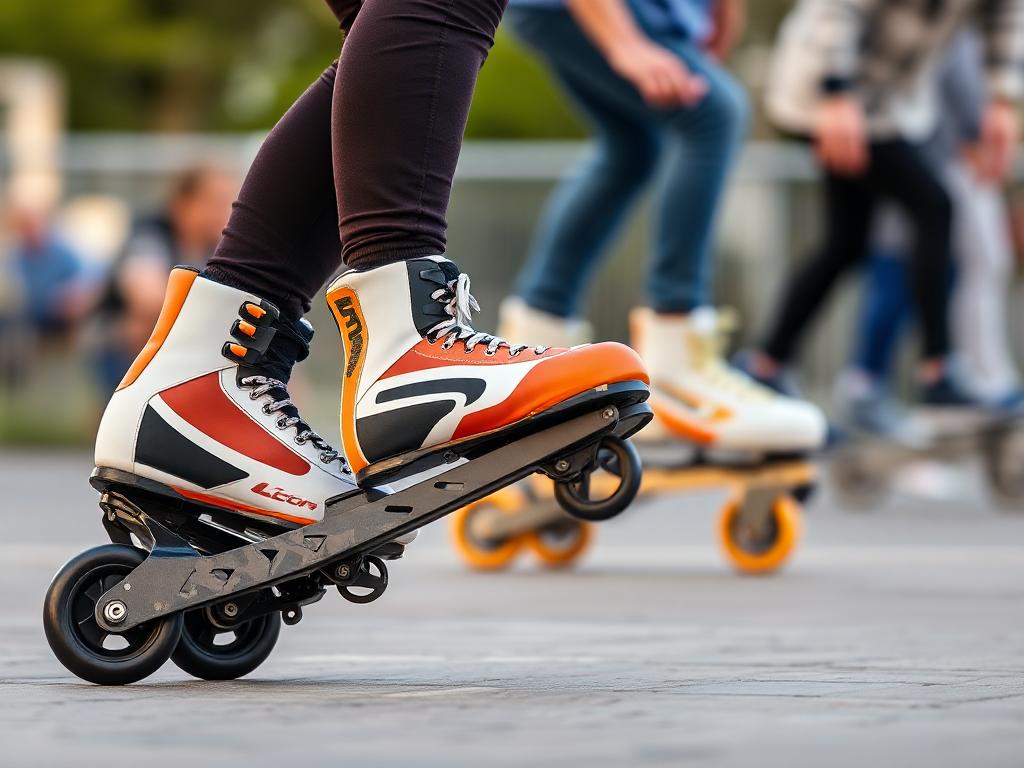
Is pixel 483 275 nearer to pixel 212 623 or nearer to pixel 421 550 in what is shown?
pixel 421 550

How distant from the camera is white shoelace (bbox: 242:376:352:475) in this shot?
282 cm

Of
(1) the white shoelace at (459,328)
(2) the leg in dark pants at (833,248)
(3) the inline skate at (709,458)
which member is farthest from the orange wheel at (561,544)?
(1) the white shoelace at (459,328)

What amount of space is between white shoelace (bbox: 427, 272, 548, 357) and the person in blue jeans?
1882mm

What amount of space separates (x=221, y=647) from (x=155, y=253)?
25.9ft

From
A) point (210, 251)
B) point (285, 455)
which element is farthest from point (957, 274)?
point (285, 455)

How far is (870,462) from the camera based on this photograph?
7031mm

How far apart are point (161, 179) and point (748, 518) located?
8137mm

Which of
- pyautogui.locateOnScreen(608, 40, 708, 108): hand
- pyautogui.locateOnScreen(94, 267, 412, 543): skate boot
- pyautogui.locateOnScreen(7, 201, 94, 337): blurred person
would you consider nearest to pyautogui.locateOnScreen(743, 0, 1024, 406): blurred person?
pyautogui.locateOnScreen(608, 40, 708, 108): hand

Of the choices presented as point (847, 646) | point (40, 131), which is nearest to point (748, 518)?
point (847, 646)

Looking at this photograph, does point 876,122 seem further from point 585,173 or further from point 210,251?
point 210,251

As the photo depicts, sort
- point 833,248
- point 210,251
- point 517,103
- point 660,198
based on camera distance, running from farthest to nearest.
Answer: point 517,103
point 210,251
point 833,248
point 660,198

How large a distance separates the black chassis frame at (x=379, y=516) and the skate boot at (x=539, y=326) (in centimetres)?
226

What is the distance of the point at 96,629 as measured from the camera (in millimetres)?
2623

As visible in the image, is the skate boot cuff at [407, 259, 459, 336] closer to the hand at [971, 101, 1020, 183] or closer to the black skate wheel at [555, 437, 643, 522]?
the black skate wheel at [555, 437, 643, 522]
